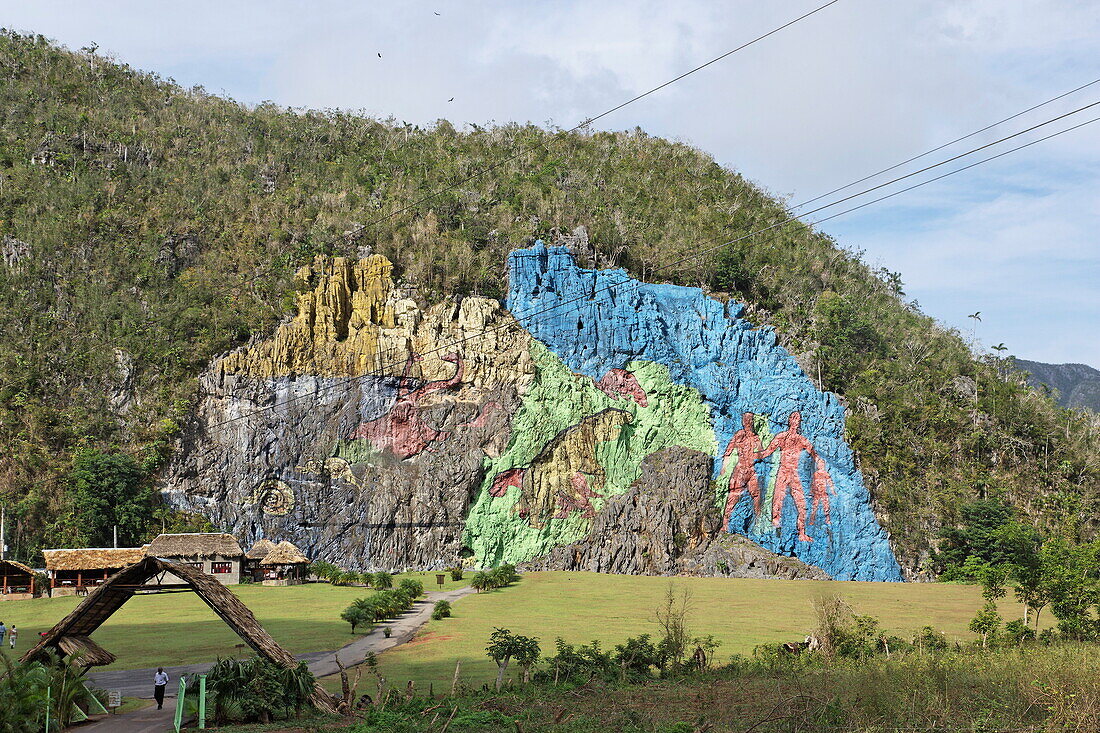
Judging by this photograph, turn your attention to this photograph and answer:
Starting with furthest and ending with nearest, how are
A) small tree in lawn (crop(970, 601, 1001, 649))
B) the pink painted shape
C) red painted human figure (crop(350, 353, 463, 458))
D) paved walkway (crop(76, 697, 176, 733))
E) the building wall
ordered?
the pink painted shape
red painted human figure (crop(350, 353, 463, 458))
the building wall
small tree in lawn (crop(970, 601, 1001, 649))
paved walkway (crop(76, 697, 176, 733))

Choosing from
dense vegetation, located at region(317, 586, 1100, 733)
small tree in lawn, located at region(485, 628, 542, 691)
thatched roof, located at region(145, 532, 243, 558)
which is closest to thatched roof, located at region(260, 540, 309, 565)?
thatched roof, located at region(145, 532, 243, 558)

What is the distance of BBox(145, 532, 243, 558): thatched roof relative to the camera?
4134 centimetres

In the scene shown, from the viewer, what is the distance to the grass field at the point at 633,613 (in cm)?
2385

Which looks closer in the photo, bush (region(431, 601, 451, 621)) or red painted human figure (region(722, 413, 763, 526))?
bush (region(431, 601, 451, 621))

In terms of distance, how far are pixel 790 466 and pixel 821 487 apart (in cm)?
194

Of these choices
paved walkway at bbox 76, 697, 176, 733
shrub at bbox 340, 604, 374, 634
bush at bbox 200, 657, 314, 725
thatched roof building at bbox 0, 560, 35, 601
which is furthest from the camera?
thatched roof building at bbox 0, 560, 35, 601

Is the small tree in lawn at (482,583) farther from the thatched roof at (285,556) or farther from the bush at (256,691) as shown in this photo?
the bush at (256,691)

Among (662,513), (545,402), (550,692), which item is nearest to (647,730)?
(550,692)

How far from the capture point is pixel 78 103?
6806 cm

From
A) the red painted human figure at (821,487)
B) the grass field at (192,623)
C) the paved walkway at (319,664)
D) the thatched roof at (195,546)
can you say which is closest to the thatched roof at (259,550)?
the thatched roof at (195,546)

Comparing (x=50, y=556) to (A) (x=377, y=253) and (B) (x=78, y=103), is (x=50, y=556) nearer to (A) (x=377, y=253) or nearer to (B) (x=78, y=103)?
(A) (x=377, y=253)

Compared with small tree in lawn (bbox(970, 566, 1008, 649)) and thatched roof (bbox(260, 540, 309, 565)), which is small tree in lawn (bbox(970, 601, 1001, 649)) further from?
thatched roof (bbox(260, 540, 309, 565))

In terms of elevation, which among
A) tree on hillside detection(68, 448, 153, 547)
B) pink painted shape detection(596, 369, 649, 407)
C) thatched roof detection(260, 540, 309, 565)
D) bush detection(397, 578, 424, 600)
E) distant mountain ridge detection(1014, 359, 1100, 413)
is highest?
distant mountain ridge detection(1014, 359, 1100, 413)

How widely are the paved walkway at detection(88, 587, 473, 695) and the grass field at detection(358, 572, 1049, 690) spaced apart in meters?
0.70
